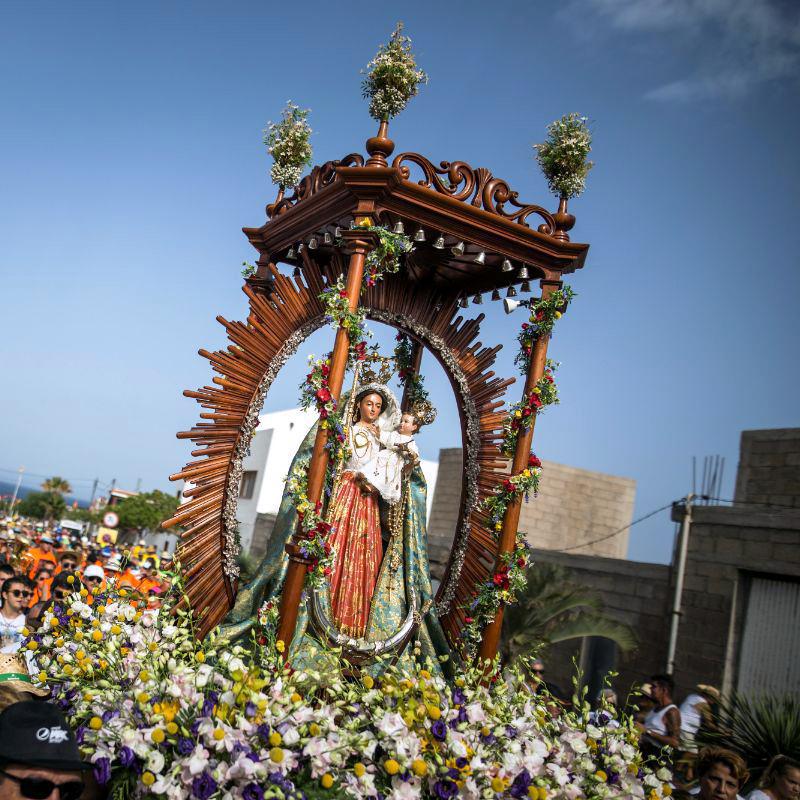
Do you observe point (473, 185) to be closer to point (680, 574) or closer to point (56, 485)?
point (680, 574)

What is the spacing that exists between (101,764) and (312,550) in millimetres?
1890

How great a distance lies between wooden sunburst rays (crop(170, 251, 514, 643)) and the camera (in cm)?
509

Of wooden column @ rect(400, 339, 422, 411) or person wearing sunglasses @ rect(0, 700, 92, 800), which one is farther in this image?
wooden column @ rect(400, 339, 422, 411)

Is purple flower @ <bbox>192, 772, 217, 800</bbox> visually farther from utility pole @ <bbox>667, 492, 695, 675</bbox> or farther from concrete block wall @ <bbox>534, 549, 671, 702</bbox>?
utility pole @ <bbox>667, 492, 695, 675</bbox>

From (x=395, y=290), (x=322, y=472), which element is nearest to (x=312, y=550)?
(x=322, y=472)

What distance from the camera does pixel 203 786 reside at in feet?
9.27

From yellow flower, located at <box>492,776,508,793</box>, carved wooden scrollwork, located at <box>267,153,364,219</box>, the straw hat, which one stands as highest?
carved wooden scrollwork, located at <box>267,153,364,219</box>

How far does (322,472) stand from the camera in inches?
190

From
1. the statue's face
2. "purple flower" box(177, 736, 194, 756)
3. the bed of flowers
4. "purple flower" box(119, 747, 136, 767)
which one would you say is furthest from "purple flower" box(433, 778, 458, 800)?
the statue's face

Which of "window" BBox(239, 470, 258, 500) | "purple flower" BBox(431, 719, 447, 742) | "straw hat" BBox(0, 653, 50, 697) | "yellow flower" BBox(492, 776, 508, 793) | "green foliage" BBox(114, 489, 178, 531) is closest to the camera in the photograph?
"yellow flower" BBox(492, 776, 508, 793)

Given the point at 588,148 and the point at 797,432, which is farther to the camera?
the point at 797,432

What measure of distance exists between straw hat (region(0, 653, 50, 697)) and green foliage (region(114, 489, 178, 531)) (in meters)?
35.0

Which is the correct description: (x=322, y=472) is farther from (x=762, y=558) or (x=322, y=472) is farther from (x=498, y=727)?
(x=762, y=558)

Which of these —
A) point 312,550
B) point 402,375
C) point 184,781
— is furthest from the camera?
point 402,375
